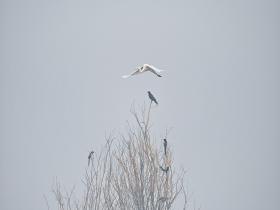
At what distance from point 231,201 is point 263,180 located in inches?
1846

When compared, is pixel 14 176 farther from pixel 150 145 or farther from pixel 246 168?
pixel 150 145

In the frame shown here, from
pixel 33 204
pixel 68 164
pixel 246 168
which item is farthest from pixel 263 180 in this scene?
pixel 33 204

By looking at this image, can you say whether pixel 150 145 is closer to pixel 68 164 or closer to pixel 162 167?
pixel 162 167

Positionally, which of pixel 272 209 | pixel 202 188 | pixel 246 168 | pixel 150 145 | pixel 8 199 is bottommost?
pixel 150 145

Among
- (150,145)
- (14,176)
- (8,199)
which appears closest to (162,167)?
(150,145)

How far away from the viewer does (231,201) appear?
461 feet

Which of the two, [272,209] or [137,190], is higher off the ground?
[272,209]

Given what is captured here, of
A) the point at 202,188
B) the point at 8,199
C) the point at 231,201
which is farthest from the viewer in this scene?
the point at 202,188

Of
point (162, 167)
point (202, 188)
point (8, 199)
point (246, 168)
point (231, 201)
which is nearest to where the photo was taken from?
point (162, 167)

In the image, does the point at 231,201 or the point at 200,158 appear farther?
the point at 200,158

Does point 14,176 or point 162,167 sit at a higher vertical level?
point 14,176

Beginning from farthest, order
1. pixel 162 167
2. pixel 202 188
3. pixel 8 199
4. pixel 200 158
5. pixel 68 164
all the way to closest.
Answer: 1. pixel 200 158
2. pixel 202 188
3. pixel 68 164
4. pixel 8 199
5. pixel 162 167

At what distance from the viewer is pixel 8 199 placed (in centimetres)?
9681

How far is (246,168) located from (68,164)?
7334 cm
